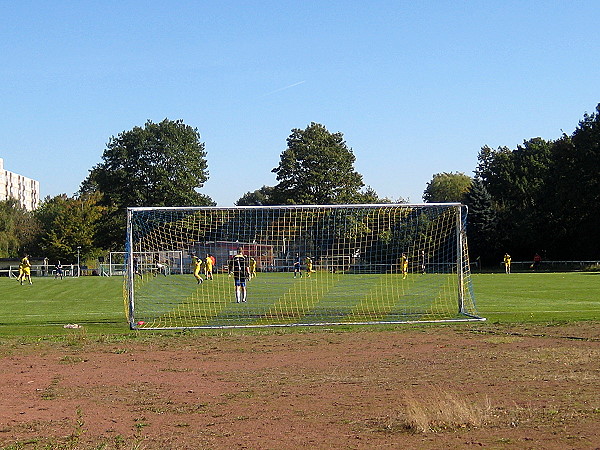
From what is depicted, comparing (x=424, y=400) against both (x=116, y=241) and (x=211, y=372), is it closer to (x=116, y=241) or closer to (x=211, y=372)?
(x=211, y=372)

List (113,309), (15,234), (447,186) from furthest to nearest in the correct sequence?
(447,186) < (15,234) < (113,309)

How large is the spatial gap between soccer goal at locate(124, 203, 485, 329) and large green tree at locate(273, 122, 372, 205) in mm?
55722

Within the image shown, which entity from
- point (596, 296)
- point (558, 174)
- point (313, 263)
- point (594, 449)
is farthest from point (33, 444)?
point (558, 174)

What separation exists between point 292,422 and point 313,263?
18789mm

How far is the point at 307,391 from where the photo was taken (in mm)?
11336

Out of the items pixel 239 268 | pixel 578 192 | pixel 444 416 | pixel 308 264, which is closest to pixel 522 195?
pixel 578 192

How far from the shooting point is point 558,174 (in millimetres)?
80375

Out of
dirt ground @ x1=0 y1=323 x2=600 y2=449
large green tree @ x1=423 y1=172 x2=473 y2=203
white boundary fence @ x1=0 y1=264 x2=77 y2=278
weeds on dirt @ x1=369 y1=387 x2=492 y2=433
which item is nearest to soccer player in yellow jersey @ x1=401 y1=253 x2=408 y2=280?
dirt ground @ x1=0 y1=323 x2=600 y2=449

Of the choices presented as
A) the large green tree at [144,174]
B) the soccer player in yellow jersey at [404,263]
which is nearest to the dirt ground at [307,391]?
the soccer player in yellow jersey at [404,263]

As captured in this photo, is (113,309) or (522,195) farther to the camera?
(522,195)

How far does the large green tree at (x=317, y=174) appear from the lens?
91.2 metres

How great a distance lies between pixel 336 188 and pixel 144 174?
21.1 meters

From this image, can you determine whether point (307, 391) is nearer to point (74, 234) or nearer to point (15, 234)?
point (74, 234)

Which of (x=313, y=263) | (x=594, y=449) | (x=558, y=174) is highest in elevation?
(x=558, y=174)
